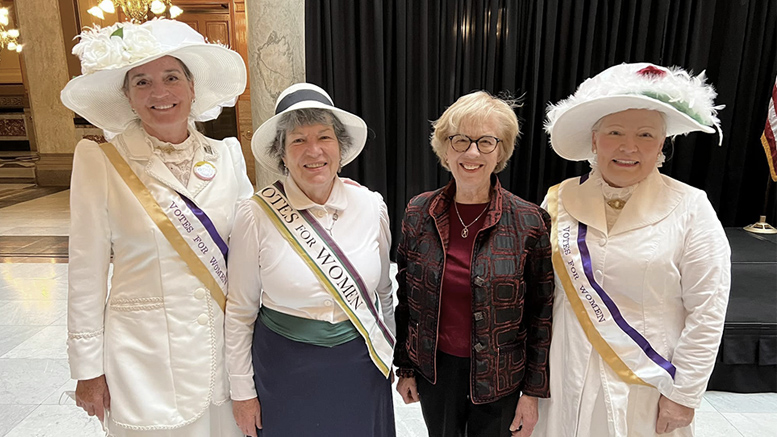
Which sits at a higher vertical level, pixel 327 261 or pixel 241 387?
pixel 327 261

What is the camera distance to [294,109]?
51.8 inches

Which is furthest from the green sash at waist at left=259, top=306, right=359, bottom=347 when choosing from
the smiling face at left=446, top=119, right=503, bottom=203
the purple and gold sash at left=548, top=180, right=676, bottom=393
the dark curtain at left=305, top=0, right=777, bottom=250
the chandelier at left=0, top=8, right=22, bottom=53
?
the chandelier at left=0, top=8, right=22, bottom=53

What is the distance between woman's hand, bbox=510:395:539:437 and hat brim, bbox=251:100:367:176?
0.91 m

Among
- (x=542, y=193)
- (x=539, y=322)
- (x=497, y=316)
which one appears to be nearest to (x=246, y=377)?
(x=497, y=316)

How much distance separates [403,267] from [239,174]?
1.93 feet

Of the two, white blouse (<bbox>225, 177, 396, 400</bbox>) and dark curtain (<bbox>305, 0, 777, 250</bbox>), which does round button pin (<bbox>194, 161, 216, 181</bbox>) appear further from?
dark curtain (<bbox>305, 0, 777, 250</bbox>)

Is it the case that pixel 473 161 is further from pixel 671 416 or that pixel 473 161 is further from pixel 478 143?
pixel 671 416

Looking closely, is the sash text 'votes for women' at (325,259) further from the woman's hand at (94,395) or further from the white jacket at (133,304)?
the woman's hand at (94,395)

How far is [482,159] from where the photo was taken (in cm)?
134

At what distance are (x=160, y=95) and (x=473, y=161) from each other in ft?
2.86

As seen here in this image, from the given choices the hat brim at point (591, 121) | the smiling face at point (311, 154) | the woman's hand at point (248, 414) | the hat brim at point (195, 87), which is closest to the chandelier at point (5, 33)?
the hat brim at point (195, 87)

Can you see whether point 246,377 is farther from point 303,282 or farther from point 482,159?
point 482,159

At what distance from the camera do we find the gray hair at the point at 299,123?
4.45 feet

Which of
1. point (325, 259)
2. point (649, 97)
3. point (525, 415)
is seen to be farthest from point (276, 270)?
point (649, 97)
